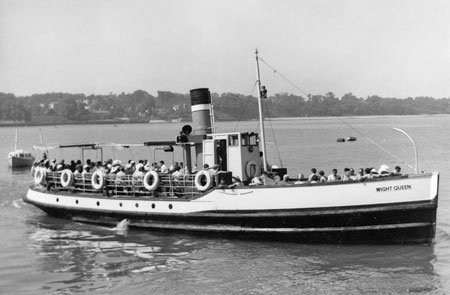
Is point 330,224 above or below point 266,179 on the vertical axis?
below

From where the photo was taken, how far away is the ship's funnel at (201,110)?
74.3 ft

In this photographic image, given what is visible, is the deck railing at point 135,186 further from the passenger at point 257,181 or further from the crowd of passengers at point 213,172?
the passenger at point 257,181

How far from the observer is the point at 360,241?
18000mm

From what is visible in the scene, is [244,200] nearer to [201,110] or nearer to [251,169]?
[251,169]

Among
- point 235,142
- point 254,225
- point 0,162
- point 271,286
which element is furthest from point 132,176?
point 0,162

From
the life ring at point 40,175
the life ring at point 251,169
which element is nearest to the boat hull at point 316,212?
the life ring at point 251,169

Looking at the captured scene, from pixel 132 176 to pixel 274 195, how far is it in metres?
6.35

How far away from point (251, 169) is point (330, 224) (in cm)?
425

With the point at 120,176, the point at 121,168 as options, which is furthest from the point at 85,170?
the point at 120,176

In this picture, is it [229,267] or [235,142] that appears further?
[235,142]

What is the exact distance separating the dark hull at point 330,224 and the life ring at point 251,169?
2308mm

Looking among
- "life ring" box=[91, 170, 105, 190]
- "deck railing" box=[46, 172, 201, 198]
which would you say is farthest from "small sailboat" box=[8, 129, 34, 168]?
"life ring" box=[91, 170, 105, 190]

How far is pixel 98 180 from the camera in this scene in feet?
75.5

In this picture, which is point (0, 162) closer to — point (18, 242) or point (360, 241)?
point (18, 242)
